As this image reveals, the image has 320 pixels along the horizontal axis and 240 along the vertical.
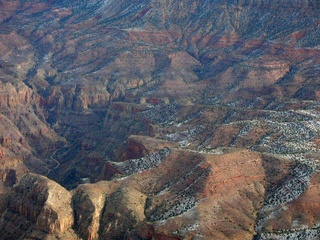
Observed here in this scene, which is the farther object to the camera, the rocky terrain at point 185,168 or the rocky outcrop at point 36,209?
the rocky outcrop at point 36,209

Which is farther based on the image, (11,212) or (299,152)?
(299,152)

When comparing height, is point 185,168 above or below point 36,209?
below

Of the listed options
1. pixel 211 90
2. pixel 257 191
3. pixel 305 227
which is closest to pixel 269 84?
pixel 211 90

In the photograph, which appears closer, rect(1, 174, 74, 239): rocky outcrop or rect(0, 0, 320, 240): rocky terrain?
rect(0, 0, 320, 240): rocky terrain

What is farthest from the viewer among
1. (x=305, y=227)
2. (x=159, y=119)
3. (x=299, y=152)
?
(x=159, y=119)

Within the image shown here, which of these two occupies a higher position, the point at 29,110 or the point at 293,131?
the point at 293,131

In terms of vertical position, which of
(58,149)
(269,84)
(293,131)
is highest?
(293,131)

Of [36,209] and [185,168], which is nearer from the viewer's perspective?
[36,209]

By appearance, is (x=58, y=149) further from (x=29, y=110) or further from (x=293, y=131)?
(x=293, y=131)

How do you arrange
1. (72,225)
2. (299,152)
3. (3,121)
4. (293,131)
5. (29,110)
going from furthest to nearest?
(29,110) → (3,121) → (293,131) → (299,152) → (72,225)

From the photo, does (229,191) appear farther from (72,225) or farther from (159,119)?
(159,119)
